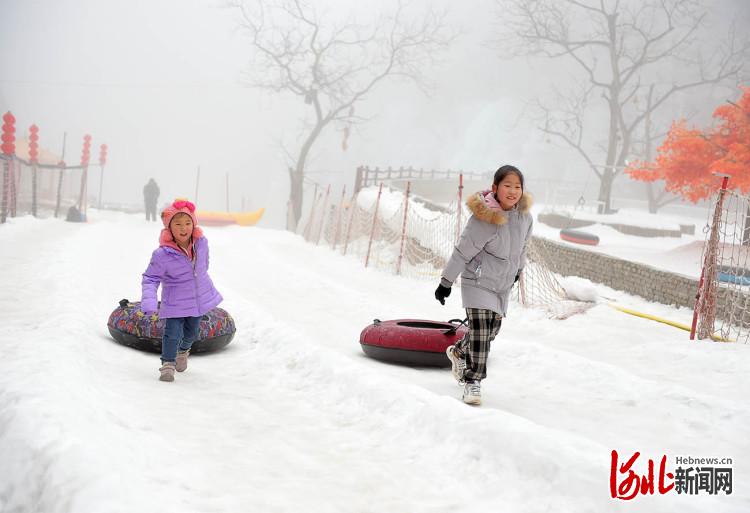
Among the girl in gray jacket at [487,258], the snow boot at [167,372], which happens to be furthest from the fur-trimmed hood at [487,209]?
the snow boot at [167,372]

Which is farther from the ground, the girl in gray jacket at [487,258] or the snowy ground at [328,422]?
the girl in gray jacket at [487,258]

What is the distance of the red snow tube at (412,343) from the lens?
5551 mm

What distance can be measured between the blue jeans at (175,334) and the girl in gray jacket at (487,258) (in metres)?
1.85

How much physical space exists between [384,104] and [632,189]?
2128 inches

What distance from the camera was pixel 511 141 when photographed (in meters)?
70.2

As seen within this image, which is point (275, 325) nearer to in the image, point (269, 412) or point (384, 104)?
point (269, 412)

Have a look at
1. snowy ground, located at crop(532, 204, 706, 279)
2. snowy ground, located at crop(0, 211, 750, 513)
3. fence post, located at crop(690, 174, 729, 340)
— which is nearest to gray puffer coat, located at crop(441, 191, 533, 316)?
snowy ground, located at crop(0, 211, 750, 513)

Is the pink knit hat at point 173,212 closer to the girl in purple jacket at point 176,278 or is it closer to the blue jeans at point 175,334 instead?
the girl in purple jacket at point 176,278

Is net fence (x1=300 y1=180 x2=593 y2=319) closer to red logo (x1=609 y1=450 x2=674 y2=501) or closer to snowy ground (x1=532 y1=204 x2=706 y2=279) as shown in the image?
snowy ground (x1=532 y1=204 x2=706 y2=279)

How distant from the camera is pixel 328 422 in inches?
155

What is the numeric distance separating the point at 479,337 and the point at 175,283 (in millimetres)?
2141

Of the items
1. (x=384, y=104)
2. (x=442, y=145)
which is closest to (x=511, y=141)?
(x=442, y=145)

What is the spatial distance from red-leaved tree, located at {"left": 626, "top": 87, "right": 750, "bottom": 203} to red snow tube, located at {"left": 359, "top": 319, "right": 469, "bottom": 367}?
43.2ft

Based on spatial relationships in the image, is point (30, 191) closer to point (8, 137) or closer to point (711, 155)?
point (8, 137)
